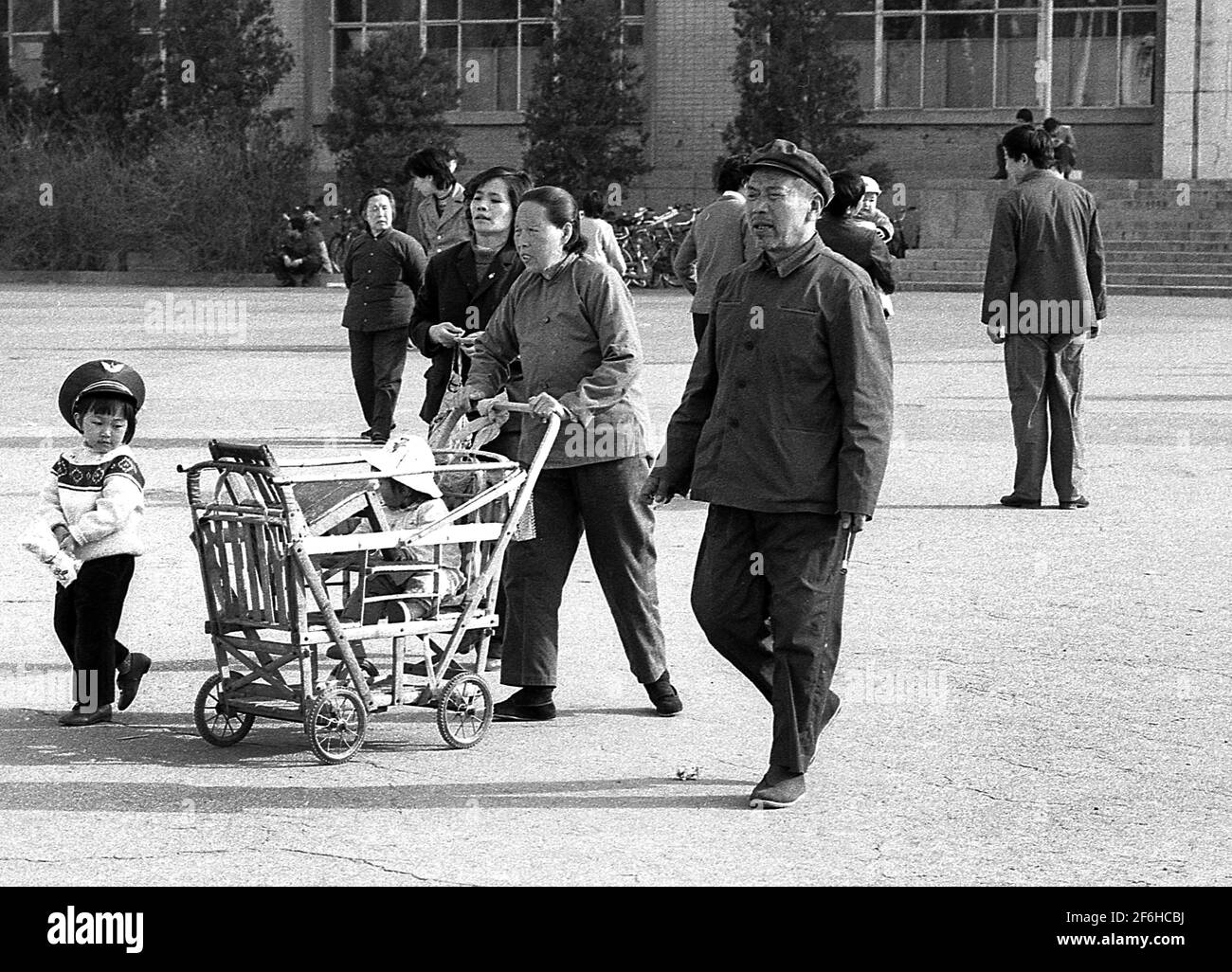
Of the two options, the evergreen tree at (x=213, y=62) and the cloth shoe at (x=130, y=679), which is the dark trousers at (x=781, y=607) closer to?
the cloth shoe at (x=130, y=679)

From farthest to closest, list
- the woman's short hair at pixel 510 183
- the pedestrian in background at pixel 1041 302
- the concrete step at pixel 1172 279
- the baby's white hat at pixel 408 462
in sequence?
the concrete step at pixel 1172 279
the pedestrian in background at pixel 1041 302
the woman's short hair at pixel 510 183
the baby's white hat at pixel 408 462

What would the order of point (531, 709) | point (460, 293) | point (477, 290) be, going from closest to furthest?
point (531, 709) → point (477, 290) → point (460, 293)

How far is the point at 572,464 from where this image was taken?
686 cm

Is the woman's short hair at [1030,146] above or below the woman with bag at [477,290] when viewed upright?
above

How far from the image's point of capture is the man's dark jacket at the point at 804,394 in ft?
18.7

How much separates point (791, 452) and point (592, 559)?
131 cm

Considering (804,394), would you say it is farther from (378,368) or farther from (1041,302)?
(378,368)

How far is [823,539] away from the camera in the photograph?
579cm

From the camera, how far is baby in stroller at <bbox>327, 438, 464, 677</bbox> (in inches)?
250

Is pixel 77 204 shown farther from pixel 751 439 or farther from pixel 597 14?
pixel 751 439

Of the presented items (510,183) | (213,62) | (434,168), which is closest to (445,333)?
(510,183)

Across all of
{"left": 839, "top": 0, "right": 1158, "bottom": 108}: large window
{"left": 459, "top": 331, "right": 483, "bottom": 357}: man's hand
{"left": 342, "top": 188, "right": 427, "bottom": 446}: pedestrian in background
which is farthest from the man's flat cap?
{"left": 839, "top": 0, "right": 1158, "bottom": 108}: large window

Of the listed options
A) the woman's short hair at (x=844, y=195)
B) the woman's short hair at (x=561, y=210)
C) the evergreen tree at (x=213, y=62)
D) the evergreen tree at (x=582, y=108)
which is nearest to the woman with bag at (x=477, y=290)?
the woman's short hair at (x=561, y=210)

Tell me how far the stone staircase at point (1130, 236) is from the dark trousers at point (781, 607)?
2588 cm
